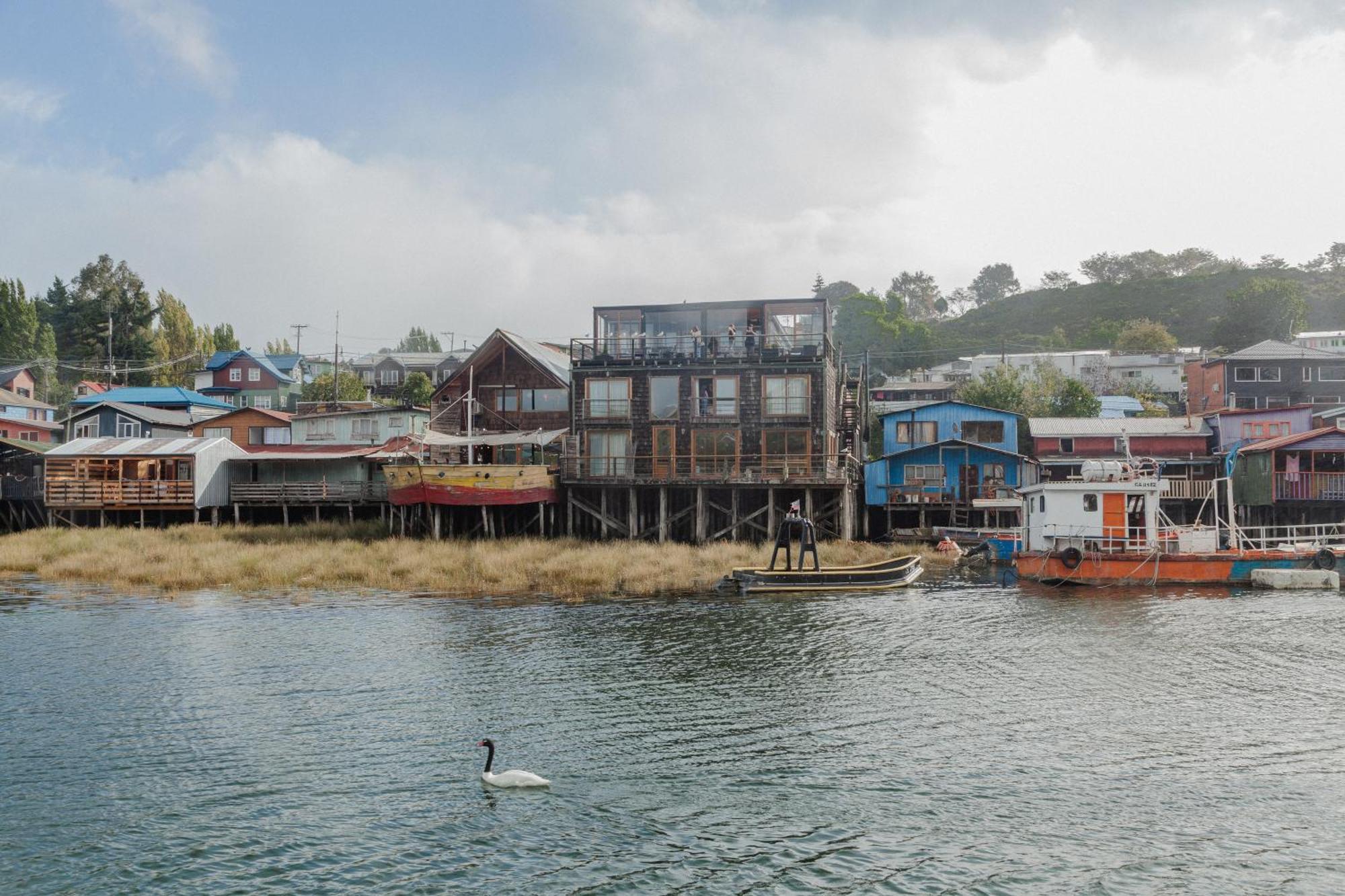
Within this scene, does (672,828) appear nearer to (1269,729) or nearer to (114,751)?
(114,751)

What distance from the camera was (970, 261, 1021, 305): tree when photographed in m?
188

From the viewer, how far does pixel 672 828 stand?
13078 mm

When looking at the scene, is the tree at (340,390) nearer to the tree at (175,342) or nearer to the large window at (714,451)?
the tree at (175,342)

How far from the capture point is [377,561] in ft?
129

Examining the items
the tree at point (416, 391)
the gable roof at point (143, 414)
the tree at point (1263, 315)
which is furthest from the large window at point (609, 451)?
the tree at point (1263, 315)

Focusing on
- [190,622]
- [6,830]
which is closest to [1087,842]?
[6,830]

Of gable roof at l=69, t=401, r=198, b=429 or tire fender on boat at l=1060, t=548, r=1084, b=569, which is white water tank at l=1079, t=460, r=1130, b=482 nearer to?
tire fender on boat at l=1060, t=548, r=1084, b=569

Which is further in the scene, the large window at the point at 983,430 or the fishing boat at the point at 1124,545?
the large window at the point at 983,430

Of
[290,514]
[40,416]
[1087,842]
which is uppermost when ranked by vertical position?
[40,416]

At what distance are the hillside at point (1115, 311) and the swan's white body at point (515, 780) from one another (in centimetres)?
11497

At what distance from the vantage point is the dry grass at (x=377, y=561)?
35500 mm

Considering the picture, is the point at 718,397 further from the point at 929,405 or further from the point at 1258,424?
the point at 1258,424

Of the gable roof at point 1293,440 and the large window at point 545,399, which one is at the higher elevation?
the large window at point 545,399

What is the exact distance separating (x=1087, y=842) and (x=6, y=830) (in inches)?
550
